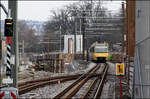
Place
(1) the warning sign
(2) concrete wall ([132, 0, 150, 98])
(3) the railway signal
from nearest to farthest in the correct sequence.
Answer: (2) concrete wall ([132, 0, 150, 98]) < (3) the railway signal < (1) the warning sign

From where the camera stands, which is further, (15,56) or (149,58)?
(15,56)

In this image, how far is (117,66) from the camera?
432 inches

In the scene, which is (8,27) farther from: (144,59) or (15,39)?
(144,59)

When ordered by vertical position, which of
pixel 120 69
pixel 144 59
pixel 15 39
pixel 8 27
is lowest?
pixel 120 69

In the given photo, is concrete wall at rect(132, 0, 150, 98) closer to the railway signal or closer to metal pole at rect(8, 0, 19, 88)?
metal pole at rect(8, 0, 19, 88)

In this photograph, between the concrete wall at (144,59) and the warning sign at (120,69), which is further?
the warning sign at (120,69)

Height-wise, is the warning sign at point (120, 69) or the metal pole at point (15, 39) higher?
the metal pole at point (15, 39)

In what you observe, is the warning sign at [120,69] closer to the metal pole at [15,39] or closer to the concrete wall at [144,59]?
the concrete wall at [144,59]

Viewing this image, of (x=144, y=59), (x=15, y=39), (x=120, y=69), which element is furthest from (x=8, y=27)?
(x=144, y=59)

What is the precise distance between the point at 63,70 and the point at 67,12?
7389 millimetres

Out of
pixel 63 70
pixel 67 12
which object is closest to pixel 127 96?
pixel 67 12

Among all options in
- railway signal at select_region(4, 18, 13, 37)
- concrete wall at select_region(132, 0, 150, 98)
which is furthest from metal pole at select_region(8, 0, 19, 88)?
concrete wall at select_region(132, 0, 150, 98)

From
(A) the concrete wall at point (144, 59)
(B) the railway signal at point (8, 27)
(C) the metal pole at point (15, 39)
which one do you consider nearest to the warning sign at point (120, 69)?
(A) the concrete wall at point (144, 59)

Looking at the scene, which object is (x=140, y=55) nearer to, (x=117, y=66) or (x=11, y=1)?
(x=117, y=66)
